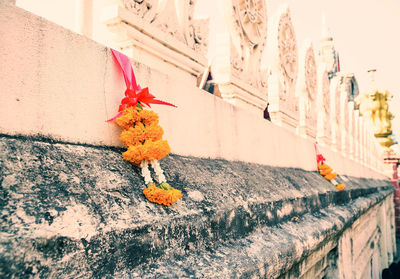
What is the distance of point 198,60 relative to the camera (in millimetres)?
2145

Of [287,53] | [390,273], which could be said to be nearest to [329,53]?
[390,273]

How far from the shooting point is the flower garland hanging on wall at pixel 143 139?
1.21m

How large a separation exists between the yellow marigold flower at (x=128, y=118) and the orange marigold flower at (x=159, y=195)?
0.92 feet

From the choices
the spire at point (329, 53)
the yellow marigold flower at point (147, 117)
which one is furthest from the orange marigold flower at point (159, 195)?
the spire at point (329, 53)


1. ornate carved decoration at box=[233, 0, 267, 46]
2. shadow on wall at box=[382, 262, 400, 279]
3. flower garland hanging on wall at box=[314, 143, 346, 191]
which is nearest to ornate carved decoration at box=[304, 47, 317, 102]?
flower garland hanging on wall at box=[314, 143, 346, 191]

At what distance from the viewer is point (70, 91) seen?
1159mm

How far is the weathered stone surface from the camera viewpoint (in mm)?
787

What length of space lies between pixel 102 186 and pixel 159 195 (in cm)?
22

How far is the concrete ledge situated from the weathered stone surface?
7cm

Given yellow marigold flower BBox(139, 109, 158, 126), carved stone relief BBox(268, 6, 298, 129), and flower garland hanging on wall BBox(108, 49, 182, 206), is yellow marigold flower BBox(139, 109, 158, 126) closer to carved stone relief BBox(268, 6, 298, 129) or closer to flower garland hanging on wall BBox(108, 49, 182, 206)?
flower garland hanging on wall BBox(108, 49, 182, 206)

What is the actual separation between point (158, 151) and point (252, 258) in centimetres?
61

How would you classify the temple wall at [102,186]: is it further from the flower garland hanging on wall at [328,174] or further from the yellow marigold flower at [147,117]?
the flower garland hanging on wall at [328,174]

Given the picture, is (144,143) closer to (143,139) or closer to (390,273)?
(143,139)

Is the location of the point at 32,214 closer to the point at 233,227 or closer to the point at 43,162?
the point at 43,162
